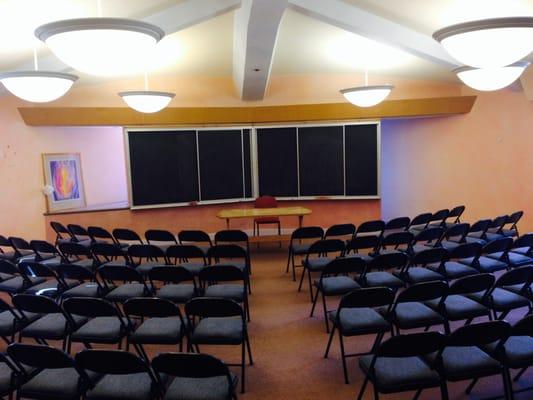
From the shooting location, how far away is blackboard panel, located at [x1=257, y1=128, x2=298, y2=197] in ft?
31.1

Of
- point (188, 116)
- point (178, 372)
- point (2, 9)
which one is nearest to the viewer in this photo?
point (178, 372)

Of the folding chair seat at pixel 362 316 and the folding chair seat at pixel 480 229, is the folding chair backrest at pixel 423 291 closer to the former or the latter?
the folding chair seat at pixel 362 316

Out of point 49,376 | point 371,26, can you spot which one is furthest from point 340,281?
point 371,26

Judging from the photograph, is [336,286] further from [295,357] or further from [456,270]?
[456,270]

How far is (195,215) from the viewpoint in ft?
31.3

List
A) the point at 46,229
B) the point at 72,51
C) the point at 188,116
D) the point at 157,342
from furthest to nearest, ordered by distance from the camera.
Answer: the point at 188,116, the point at 46,229, the point at 157,342, the point at 72,51

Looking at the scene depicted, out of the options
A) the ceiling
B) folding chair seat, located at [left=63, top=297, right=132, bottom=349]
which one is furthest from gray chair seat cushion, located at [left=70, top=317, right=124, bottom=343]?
the ceiling

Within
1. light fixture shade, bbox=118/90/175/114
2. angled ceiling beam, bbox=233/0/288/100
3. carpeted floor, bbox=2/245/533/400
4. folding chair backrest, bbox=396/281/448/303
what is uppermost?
angled ceiling beam, bbox=233/0/288/100

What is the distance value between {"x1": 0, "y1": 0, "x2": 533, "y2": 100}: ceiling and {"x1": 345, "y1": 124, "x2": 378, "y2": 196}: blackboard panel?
4.65 ft

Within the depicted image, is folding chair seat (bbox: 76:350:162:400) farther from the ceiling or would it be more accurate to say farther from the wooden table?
the wooden table

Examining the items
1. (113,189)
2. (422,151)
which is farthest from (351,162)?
(113,189)

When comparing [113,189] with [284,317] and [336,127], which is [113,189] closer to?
[336,127]

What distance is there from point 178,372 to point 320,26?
17.9ft

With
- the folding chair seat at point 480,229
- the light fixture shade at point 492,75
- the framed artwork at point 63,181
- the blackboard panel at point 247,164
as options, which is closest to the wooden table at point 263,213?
the blackboard panel at point 247,164
